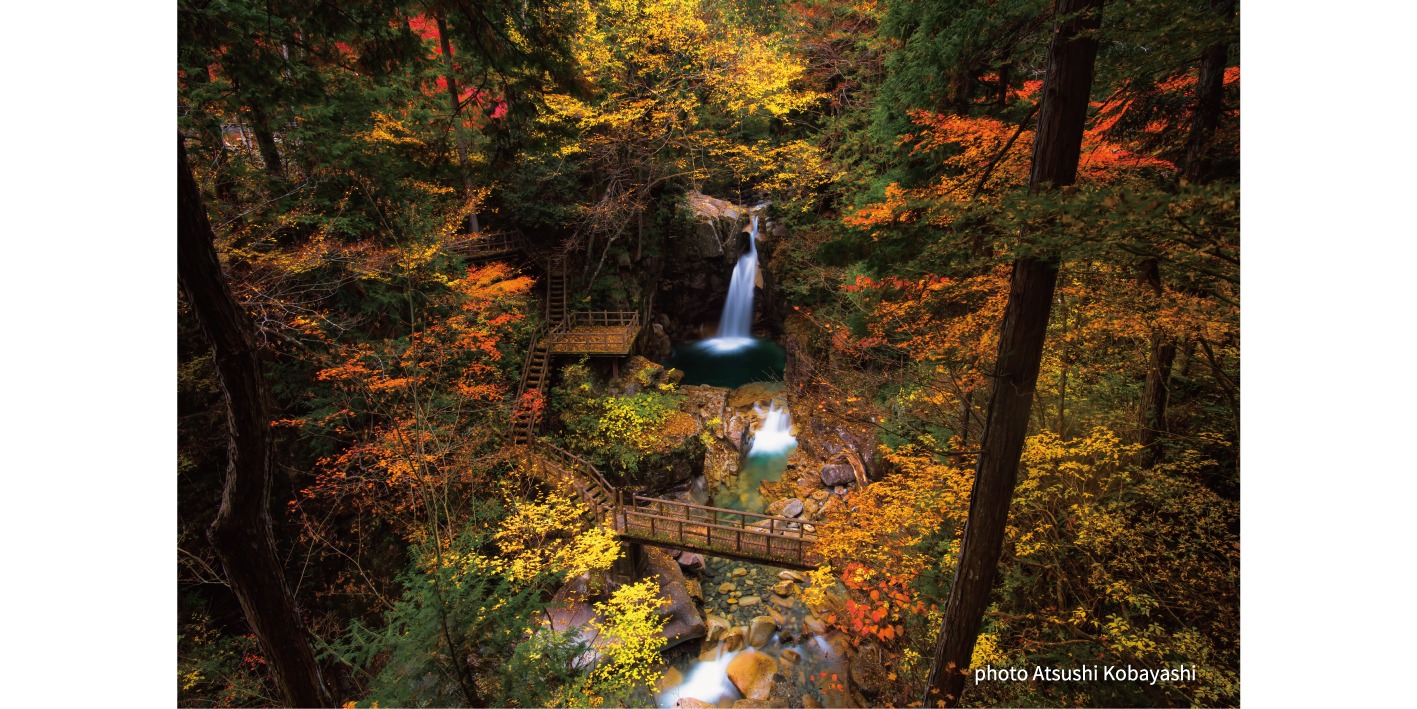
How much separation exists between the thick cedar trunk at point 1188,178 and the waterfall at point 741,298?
17163 mm

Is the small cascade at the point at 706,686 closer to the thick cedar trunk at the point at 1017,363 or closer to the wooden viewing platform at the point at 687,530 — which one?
the wooden viewing platform at the point at 687,530

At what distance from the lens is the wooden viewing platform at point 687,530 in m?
8.55

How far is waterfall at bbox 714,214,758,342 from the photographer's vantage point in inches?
842

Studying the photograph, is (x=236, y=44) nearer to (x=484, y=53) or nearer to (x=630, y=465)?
(x=484, y=53)

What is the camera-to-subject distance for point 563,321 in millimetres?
13992

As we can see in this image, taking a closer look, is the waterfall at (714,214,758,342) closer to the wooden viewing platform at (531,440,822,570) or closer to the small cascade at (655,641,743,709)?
the wooden viewing platform at (531,440,822,570)

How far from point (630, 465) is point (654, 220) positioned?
29.8ft

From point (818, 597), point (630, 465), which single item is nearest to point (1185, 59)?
point (818, 597)

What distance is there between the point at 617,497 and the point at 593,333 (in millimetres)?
5648

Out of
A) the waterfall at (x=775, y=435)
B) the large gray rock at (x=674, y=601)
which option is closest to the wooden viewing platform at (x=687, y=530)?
the large gray rock at (x=674, y=601)

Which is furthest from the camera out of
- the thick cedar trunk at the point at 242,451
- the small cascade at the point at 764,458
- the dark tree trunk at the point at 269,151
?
the small cascade at the point at 764,458

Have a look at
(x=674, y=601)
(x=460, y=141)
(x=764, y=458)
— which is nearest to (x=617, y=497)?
(x=674, y=601)

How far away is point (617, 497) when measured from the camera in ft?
32.2

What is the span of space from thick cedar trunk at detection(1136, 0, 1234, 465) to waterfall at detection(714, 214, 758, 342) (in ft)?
56.3
